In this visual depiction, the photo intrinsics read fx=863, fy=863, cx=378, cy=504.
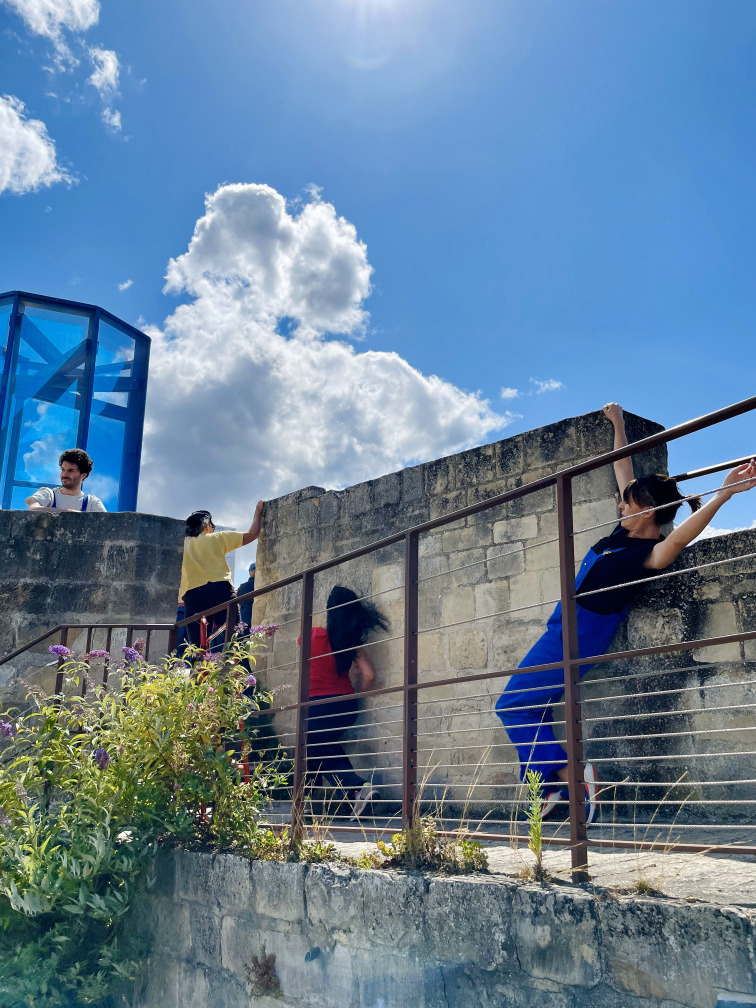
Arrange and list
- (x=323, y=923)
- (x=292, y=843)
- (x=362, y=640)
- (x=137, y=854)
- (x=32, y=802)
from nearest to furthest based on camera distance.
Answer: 1. (x=323, y=923)
2. (x=292, y=843)
3. (x=137, y=854)
4. (x=32, y=802)
5. (x=362, y=640)

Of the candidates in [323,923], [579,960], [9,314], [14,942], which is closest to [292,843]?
[323,923]

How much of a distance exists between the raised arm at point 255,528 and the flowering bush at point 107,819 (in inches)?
109

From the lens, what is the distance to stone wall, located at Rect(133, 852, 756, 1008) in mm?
1951

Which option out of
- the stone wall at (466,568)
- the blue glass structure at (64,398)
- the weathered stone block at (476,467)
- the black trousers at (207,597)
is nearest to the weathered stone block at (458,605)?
the stone wall at (466,568)

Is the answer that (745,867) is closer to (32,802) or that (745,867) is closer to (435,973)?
(435,973)

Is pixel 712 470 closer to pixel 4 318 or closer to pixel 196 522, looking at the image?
pixel 196 522

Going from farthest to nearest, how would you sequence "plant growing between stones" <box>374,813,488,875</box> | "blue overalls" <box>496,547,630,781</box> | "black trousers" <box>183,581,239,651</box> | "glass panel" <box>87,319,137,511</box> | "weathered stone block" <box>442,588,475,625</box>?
"glass panel" <box>87,319,137,511</box>, "black trousers" <box>183,581,239,651</box>, "weathered stone block" <box>442,588,475,625</box>, "blue overalls" <box>496,547,630,781</box>, "plant growing between stones" <box>374,813,488,875</box>

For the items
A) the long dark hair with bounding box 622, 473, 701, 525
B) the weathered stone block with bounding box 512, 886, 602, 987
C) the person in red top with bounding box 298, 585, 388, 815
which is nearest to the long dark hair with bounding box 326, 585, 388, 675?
the person in red top with bounding box 298, 585, 388, 815

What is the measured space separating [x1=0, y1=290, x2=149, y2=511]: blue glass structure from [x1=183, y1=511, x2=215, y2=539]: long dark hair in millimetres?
2351

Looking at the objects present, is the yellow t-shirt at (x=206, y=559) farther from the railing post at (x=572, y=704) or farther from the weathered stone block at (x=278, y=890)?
the railing post at (x=572, y=704)

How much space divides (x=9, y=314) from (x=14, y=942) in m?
6.59

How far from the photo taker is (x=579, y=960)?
2.12 meters

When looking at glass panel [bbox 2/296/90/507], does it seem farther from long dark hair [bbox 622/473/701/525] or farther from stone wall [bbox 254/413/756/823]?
long dark hair [bbox 622/473/701/525]

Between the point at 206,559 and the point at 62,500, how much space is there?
1258mm
